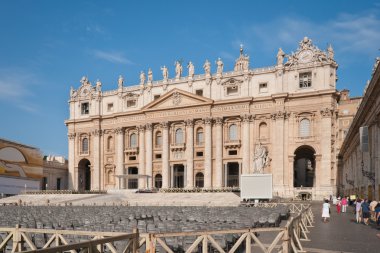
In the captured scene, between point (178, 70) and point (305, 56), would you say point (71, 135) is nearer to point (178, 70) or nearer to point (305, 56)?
point (178, 70)

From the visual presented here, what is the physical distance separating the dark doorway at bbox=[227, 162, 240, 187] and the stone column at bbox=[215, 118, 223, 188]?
3261 millimetres

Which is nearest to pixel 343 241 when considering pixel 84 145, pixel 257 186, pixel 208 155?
pixel 257 186

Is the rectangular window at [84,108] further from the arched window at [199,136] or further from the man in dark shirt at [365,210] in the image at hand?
the man in dark shirt at [365,210]

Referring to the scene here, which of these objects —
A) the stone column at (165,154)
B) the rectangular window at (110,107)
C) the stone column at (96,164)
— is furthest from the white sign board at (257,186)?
the rectangular window at (110,107)

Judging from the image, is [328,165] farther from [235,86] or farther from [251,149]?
[235,86]

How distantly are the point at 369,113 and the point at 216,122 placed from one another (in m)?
37.2

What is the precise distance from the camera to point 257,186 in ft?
A: 128

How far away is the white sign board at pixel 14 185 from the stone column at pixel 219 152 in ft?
116

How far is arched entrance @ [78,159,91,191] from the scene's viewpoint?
265ft

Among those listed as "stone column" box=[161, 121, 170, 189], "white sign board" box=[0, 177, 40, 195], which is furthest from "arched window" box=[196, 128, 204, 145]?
"white sign board" box=[0, 177, 40, 195]

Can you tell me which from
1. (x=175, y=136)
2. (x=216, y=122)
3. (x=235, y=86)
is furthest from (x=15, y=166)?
(x=235, y=86)

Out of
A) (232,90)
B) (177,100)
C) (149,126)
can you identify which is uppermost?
(232,90)

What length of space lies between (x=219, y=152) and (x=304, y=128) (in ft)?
47.0

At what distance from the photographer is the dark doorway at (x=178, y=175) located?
7106cm
